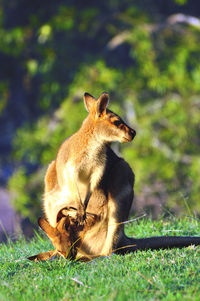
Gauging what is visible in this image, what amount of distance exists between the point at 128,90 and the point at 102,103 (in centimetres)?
622

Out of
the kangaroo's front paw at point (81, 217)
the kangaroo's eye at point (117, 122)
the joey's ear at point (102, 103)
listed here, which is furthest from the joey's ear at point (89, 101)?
the kangaroo's front paw at point (81, 217)

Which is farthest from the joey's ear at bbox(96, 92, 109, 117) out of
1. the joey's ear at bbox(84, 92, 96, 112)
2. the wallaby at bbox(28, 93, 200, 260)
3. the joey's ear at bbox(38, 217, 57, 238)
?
the joey's ear at bbox(38, 217, 57, 238)

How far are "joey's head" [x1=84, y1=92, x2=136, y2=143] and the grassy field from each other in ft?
2.34

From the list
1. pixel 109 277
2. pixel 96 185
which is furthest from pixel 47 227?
pixel 109 277

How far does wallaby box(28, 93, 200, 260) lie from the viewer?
278cm

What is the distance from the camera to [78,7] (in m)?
10.1

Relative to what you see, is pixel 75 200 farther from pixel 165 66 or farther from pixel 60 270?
pixel 165 66

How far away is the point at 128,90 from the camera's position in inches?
356

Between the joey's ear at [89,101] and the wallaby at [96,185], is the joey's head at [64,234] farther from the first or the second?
the joey's ear at [89,101]

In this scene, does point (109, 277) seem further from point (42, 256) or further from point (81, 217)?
point (42, 256)

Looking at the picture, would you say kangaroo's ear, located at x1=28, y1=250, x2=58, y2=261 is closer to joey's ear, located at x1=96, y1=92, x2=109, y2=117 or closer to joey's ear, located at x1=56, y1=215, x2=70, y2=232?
joey's ear, located at x1=56, y1=215, x2=70, y2=232

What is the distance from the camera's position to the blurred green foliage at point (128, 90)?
837 centimetres

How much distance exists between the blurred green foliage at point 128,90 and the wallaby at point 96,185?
5.13 metres

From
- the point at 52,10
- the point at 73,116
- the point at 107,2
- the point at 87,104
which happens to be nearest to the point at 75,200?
the point at 87,104
